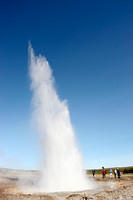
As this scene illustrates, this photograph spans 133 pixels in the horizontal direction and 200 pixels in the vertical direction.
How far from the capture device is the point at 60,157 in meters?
26.3

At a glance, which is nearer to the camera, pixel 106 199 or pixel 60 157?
pixel 106 199

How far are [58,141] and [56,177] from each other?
19.0 feet

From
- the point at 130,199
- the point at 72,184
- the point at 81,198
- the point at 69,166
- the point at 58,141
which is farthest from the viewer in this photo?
the point at 58,141

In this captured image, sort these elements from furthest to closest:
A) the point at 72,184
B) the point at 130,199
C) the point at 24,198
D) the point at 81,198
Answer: the point at 72,184 < the point at 24,198 < the point at 81,198 < the point at 130,199

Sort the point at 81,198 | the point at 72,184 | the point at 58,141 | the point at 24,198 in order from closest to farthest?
the point at 81,198 < the point at 24,198 < the point at 72,184 < the point at 58,141

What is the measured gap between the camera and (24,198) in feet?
48.0

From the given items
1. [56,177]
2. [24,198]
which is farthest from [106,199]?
[56,177]

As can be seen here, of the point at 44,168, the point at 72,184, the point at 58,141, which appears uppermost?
the point at 58,141

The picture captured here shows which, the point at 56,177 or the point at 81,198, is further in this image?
the point at 56,177

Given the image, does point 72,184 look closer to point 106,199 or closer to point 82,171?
point 82,171

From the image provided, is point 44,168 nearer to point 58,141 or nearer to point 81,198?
point 58,141

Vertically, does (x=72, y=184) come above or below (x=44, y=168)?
below

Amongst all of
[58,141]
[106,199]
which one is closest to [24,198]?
[106,199]

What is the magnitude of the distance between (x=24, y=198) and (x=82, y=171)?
13404mm
